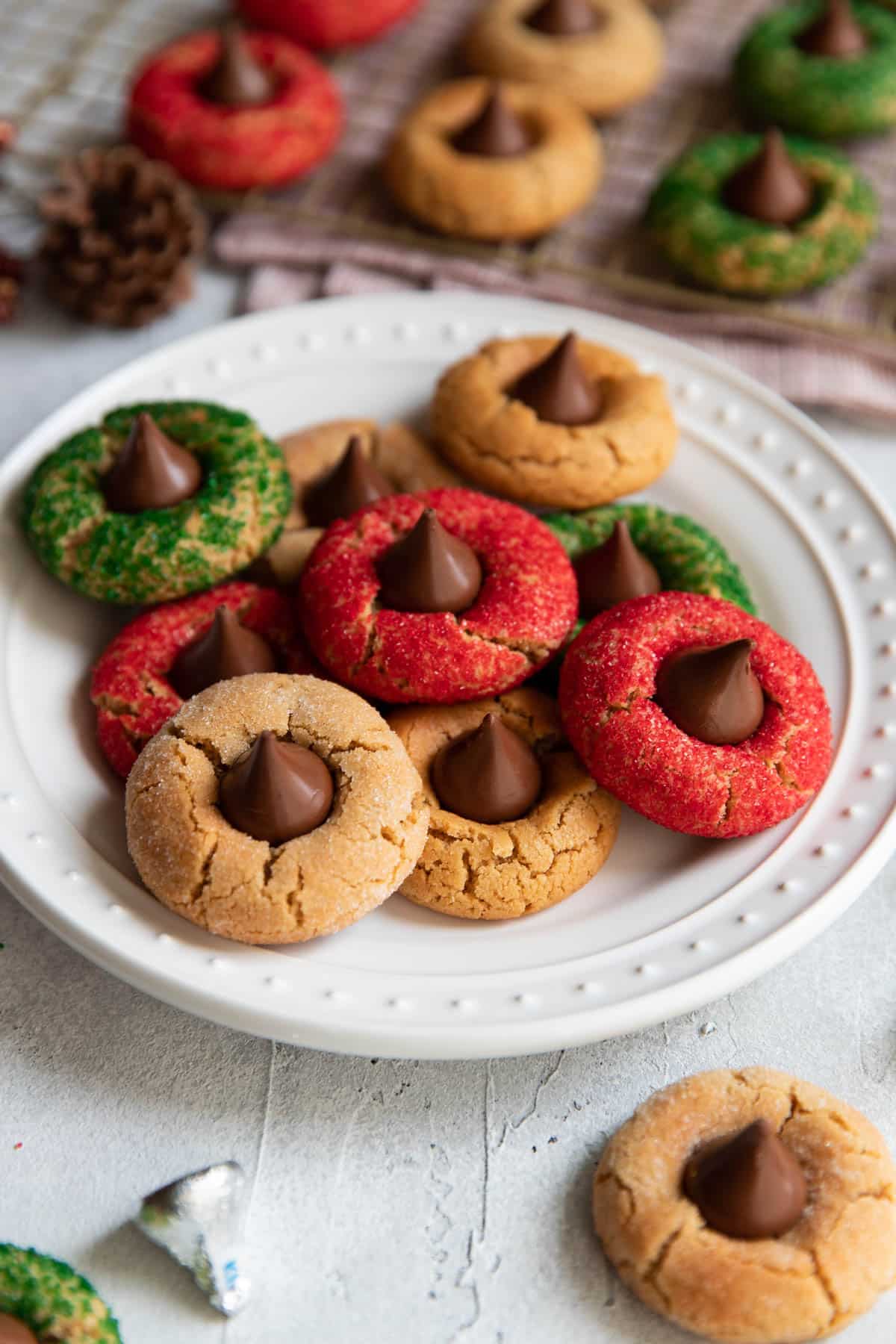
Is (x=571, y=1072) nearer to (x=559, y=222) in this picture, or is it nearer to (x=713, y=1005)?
(x=713, y=1005)

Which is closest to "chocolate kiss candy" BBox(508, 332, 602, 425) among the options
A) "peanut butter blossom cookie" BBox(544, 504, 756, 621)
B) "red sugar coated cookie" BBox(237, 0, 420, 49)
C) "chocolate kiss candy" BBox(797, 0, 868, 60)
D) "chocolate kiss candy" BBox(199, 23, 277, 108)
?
"peanut butter blossom cookie" BBox(544, 504, 756, 621)

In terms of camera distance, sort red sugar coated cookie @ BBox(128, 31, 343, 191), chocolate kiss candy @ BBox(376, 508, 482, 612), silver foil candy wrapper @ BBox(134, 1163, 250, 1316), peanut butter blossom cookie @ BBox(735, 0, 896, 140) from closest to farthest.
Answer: silver foil candy wrapper @ BBox(134, 1163, 250, 1316) → chocolate kiss candy @ BBox(376, 508, 482, 612) → red sugar coated cookie @ BBox(128, 31, 343, 191) → peanut butter blossom cookie @ BBox(735, 0, 896, 140)

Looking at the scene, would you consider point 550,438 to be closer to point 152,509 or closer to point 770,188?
point 152,509

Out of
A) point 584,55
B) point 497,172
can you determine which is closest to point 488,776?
point 497,172

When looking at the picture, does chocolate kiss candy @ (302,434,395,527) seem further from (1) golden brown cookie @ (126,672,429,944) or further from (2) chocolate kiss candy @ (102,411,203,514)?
(1) golden brown cookie @ (126,672,429,944)

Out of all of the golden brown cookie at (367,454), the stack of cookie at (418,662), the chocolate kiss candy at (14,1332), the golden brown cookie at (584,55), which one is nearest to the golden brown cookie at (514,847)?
the stack of cookie at (418,662)

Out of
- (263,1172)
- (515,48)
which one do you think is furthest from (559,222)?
(263,1172)

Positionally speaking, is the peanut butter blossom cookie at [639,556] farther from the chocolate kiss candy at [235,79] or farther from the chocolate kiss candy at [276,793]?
the chocolate kiss candy at [235,79]
